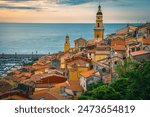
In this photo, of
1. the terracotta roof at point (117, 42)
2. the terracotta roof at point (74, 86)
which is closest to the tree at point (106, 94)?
the terracotta roof at point (74, 86)

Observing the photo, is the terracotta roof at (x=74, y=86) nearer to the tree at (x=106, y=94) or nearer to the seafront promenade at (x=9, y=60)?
the tree at (x=106, y=94)

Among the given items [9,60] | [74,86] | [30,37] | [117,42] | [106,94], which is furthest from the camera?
[9,60]

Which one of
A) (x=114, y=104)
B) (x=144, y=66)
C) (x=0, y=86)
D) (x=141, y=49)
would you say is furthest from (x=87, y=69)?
(x=114, y=104)

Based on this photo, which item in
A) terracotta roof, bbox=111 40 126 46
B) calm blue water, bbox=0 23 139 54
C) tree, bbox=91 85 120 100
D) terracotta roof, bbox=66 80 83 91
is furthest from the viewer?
terracotta roof, bbox=111 40 126 46

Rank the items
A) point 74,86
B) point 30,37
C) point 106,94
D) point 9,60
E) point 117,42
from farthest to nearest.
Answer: point 9,60
point 117,42
point 30,37
point 74,86
point 106,94

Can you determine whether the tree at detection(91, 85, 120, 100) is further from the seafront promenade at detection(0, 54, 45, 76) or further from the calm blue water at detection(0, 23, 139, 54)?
the seafront promenade at detection(0, 54, 45, 76)

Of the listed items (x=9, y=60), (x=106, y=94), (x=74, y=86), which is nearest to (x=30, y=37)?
(x=74, y=86)

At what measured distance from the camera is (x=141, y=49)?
26.4 feet

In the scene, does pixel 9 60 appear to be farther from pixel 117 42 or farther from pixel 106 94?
pixel 106 94

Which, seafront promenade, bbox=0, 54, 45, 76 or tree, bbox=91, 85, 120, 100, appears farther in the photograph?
seafront promenade, bbox=0, 54, 45, 76

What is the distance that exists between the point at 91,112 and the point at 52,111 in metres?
0.24

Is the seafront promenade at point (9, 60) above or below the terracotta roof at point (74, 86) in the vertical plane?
below

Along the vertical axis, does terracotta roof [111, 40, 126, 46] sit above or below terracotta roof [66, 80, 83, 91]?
above

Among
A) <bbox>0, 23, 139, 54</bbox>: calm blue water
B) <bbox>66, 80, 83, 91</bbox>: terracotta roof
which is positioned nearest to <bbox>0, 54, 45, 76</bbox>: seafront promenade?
<bbox>0, 23, 139, 54</bbox>: calm blue water
